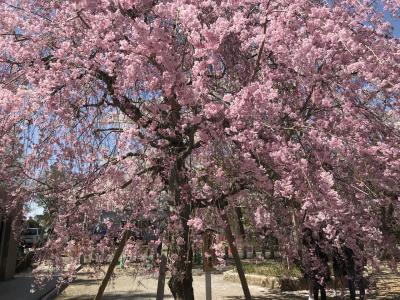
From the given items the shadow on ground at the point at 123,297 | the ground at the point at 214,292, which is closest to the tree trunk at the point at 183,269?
the ground at the point at 214,292

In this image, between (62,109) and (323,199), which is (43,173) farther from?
(323,199)

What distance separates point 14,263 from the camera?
1847 centimetres

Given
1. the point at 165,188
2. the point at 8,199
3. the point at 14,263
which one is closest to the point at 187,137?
the point at 165,188

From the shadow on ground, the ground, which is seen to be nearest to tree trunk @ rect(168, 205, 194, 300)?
the ground

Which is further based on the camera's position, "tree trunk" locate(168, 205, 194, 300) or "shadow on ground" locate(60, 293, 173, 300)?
"shadow on ground" locate(60, 293, 173, 300)

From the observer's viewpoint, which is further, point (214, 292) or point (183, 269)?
point (214, 292)

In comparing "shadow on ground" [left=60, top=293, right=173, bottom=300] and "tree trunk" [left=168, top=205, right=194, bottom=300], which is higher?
"tree trunk" [left=168, top=205, right=194, bottom=300]

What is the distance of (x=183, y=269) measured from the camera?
275 inches

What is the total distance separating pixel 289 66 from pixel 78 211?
428cm

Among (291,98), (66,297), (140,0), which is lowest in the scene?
(66,297)

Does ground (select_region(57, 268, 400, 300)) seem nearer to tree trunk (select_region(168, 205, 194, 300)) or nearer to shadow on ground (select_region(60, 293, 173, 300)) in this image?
shadow on ground (select_region(60, 293, 173, 300))

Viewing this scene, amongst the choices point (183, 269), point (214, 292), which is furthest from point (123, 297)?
point (183, 269)

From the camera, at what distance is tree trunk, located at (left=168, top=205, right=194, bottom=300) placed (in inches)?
270

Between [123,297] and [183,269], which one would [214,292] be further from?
[183,269]
